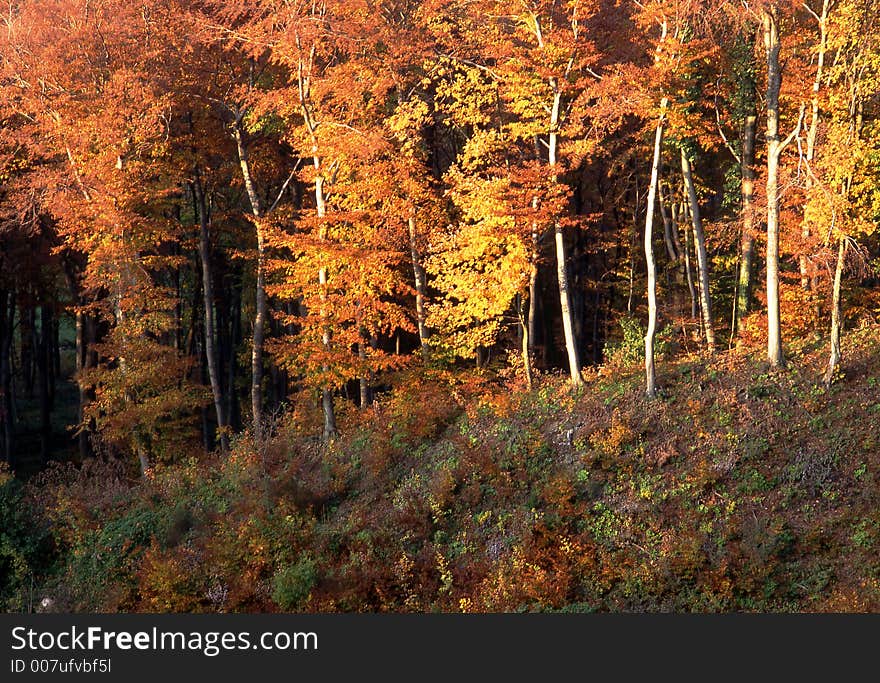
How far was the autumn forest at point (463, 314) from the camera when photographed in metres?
17.7

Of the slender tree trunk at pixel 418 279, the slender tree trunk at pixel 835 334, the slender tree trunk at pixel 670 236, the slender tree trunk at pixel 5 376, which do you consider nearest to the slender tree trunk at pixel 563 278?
the slender tree trunk at pixel 418 279

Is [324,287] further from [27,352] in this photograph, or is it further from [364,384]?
[27,352]

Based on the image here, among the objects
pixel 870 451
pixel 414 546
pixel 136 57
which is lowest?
pixel 414 546

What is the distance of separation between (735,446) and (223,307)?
89.0 ft

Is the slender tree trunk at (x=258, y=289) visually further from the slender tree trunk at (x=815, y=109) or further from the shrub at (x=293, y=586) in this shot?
the slender tree trunk at (x=815, y=109)

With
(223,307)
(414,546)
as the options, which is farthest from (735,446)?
(223,307)

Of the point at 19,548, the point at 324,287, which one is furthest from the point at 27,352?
the point at 324,287

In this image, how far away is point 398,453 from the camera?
23344 mm

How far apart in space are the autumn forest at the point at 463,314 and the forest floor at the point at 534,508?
0.25ft

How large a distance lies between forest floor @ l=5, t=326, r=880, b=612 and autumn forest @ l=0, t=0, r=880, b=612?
0.25 feet

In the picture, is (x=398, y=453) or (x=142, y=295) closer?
(x=398, y=453)

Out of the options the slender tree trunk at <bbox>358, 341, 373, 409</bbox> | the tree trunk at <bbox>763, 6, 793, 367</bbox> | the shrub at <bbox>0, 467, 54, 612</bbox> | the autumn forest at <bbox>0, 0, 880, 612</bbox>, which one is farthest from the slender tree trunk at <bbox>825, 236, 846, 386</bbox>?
the shrub at <bbox>0, 467, 54, 612</bbox>

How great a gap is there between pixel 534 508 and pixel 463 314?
23.9 ft

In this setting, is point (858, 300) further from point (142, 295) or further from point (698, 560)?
point (142, 295)
